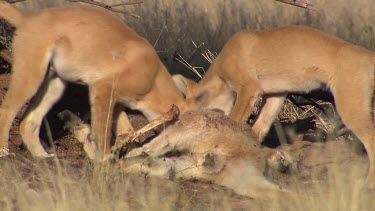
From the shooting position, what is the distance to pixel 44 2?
12430 millimetres

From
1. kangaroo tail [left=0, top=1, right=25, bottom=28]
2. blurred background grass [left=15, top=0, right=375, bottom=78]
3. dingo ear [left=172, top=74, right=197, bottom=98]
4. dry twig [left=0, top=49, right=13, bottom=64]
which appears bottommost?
blurred background grass [left=15, top=0, right=375, bottom=78]

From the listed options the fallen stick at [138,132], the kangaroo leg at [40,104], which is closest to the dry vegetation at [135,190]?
the fallen stick at [138,132]

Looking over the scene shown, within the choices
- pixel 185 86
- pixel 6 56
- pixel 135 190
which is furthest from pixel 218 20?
pixel 135 190

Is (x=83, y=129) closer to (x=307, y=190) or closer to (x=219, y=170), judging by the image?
(x=219, y=170)

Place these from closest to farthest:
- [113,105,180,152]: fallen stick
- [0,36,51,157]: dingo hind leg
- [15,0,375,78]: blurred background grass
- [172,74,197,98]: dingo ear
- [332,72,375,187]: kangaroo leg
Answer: [113,105,180,152]: fallen stick
[0,36,51,157]: dingo hind leg
[332,72,375,187]: kangaroo leg
[172,74,197,98]: dingo ear
[15,0,375,78]: blurred background grass

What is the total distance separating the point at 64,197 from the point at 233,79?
3948mm

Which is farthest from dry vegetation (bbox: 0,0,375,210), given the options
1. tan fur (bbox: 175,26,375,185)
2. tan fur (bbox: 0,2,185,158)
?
tan fur (bbox: 175,26,375,185)

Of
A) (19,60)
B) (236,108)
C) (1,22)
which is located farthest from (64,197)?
(1,22)

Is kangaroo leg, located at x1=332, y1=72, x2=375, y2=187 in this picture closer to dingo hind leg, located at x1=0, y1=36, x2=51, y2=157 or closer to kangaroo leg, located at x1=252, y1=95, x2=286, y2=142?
kangaroo leg, located at x1=252, y1=95, x2=286, y2=142

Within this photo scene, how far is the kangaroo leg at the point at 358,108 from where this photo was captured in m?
7.36

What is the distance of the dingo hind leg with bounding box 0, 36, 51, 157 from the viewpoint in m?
7.11

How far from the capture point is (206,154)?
6.61 meters

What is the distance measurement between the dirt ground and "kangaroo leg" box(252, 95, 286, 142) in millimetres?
505

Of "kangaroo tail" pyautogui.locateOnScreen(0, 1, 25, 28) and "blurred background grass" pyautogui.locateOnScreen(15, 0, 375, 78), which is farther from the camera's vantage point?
"blurred background grass" pyautogui.locateOnScreen(15, 0, 375, 78)
